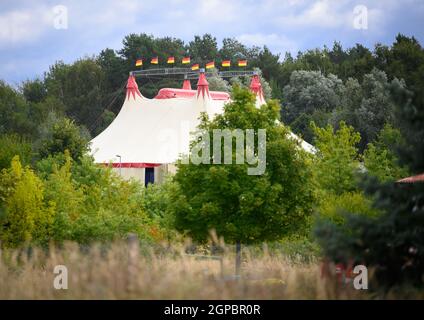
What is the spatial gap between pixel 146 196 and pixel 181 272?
797 inches

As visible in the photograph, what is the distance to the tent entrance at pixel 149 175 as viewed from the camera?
39.8 metres

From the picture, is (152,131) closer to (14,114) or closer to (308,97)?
(308,97)

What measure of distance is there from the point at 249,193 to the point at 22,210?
528cm

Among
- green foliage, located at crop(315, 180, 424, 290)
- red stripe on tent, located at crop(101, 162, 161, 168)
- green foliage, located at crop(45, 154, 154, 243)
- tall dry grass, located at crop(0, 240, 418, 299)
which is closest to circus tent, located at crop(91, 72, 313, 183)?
red stripe on tent, located at crop(101, 162, 161, 168)

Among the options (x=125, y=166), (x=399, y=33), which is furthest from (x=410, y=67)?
→ (x=125, y=166)

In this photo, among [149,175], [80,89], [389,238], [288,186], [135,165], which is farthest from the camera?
[80,89]

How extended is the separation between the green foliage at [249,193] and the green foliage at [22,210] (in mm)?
3181

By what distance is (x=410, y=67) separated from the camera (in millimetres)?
56781

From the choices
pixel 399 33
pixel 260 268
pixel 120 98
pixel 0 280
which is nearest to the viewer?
pixel 0 280

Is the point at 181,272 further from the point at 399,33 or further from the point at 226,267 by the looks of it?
the point at 399,33

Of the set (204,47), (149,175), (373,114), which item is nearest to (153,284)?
(149,175)

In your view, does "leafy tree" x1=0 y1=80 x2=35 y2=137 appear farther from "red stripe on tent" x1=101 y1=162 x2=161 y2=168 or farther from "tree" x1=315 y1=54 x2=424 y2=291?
"tree" x1=315 y1=54 x2=424 y2=291

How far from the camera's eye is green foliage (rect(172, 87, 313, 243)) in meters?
20.3

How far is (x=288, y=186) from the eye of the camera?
2120 cm
